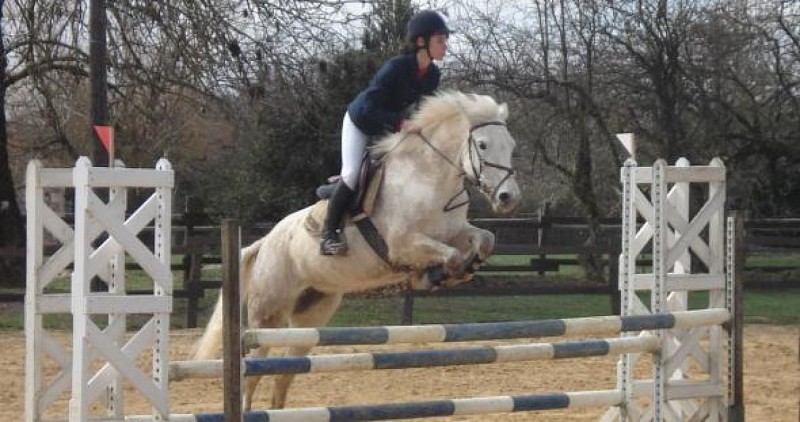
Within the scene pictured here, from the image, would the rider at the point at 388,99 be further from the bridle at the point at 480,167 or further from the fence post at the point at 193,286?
the fence post at the point at 193,286

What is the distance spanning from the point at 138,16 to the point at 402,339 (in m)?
8.92

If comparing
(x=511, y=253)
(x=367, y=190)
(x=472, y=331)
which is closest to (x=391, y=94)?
(x=367, y=190)

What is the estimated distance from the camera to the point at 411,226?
5.62m

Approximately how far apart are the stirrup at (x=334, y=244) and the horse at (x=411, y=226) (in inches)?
2.4

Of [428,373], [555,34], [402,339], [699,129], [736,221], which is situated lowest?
[428,373]

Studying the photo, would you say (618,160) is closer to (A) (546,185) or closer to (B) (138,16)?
(A) (546,185)

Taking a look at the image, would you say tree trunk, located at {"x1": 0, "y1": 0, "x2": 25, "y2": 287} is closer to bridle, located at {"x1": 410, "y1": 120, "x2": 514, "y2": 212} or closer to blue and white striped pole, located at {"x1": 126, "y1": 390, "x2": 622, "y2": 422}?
bridle, located at {"x1": 410, "y1": 120, "x2": 514, "y2": 212}

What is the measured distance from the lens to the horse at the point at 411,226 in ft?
17.8

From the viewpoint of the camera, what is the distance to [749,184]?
65.8 feet

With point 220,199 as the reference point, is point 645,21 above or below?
above

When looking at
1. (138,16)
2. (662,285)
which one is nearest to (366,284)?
(662,285)

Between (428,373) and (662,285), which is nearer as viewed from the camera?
(662,285)

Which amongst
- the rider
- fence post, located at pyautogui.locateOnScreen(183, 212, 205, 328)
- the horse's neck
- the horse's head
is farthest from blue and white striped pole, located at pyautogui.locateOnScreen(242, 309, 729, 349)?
fence post, located at pyautogui.locateOnScreen(183, 212, 205, 328)

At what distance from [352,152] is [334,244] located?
0.57 meters
